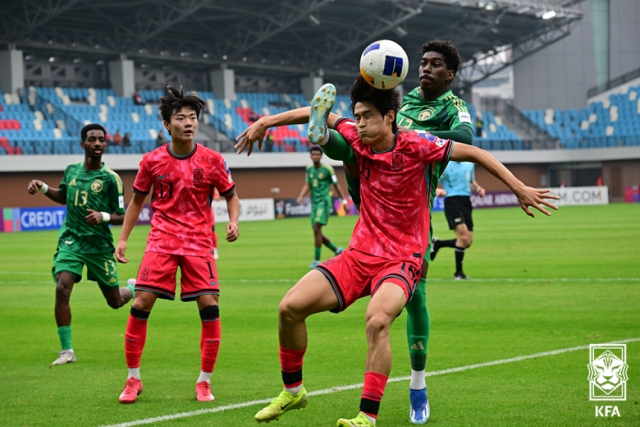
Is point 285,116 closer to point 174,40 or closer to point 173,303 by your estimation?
point 173,303

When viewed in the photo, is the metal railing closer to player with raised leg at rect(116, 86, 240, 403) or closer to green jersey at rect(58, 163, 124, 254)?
green jersey at rect(58, 163, 124, 254)

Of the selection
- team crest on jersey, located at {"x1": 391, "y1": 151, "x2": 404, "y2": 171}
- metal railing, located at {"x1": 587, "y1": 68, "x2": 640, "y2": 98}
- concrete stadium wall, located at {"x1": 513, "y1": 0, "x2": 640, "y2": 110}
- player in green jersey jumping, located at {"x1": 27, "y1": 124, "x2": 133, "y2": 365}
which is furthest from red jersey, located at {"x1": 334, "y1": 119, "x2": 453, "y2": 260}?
concrete stadium wall, located at {"x1": 513, "y1": 0, "x2": 640, "y2": 110}

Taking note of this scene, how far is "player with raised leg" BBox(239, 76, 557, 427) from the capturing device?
17.0 feet

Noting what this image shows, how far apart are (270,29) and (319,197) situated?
114ft

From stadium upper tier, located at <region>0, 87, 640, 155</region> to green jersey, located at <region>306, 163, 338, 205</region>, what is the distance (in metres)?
25.9

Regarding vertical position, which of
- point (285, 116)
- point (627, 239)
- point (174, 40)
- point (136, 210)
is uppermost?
point (174, 40)

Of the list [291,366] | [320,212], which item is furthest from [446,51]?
[320,212]

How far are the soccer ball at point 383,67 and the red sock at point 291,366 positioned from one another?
174 centimetres

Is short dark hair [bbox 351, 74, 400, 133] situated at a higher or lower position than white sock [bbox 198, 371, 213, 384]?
higher

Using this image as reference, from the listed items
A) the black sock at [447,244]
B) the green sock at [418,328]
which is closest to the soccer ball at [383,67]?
the green sock at [418,328]

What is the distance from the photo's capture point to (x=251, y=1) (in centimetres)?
4622

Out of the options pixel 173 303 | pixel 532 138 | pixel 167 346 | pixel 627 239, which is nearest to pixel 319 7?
pixel 532 138

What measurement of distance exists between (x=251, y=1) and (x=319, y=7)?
3.69 metres

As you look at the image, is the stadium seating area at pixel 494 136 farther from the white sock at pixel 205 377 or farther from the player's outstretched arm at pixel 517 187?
the player's outstretched arm at pixel 517 187
